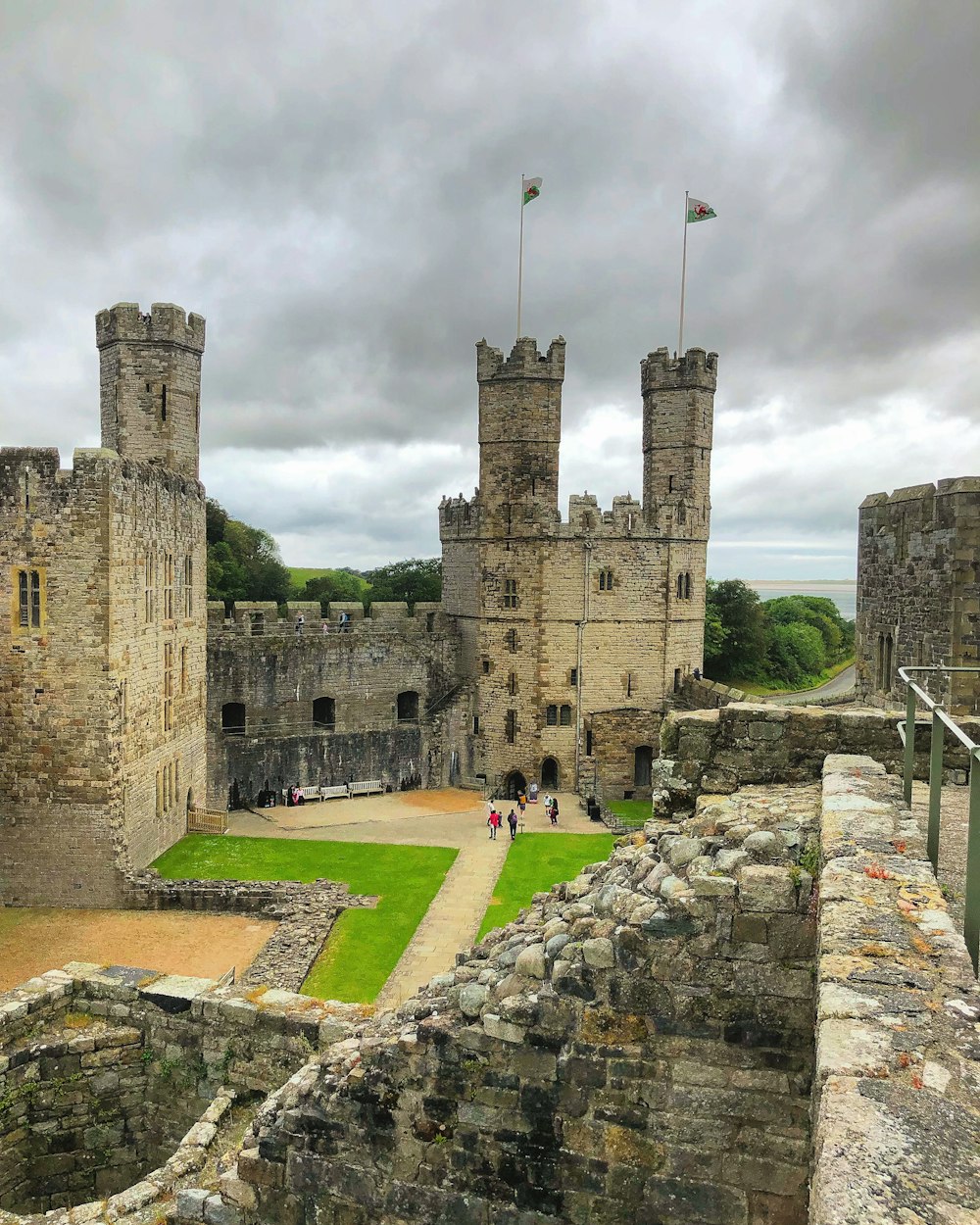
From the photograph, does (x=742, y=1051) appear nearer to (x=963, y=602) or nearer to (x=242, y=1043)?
(x=242, y=1043)

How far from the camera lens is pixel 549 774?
28094mm

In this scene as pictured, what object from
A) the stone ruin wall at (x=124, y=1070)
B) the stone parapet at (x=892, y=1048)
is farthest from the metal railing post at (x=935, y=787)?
the stone ruin wall at (x=124, y=1070)

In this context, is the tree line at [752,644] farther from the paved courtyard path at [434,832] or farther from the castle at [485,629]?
the paved courtyard path at [434,832]

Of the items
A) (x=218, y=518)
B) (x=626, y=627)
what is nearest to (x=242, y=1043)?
(x=626, y=627)

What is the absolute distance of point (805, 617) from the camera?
7325 centimetres

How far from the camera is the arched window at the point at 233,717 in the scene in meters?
27.4

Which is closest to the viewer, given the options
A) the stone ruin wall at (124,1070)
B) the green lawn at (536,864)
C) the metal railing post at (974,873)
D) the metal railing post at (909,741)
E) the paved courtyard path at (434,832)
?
the metal railing post at (974,873)

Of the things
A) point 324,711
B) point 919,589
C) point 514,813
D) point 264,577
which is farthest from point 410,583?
point 919,589

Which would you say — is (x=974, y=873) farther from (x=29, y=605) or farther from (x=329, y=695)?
(x=329, y=695)

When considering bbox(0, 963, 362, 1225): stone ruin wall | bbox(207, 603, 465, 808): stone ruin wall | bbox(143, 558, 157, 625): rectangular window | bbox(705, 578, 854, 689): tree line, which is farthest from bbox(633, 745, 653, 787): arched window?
bbox(0, 963, 362, 1225): stone ruin wall

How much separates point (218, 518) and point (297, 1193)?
47.8 meters

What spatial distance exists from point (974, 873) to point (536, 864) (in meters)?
17.6

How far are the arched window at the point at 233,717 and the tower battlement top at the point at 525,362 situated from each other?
42.2ft

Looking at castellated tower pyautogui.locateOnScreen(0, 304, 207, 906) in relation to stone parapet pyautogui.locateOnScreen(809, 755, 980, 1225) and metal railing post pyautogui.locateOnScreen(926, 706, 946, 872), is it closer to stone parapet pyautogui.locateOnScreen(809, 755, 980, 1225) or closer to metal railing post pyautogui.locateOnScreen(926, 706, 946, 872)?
stone parapet pyautogui.locateOnScreen(809, 755, 980, 1225)
